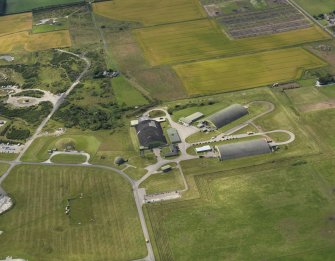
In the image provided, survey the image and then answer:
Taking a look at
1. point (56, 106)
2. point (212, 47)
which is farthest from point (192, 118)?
point (212, 47)

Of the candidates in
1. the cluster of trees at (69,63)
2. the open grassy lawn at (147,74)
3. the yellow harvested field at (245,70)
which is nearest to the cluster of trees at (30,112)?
the cluster of trees at (69,63)

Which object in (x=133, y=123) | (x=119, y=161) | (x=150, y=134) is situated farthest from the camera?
(x=133, y=123)

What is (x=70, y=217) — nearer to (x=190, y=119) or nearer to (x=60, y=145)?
(x=60, y=145)

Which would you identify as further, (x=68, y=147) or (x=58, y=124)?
(x=58, y=124)

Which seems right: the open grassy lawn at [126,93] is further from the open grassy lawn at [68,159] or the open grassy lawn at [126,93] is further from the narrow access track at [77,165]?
the open grassy lawn at [68,159]

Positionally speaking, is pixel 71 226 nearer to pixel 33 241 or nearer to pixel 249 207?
pixel 33 241

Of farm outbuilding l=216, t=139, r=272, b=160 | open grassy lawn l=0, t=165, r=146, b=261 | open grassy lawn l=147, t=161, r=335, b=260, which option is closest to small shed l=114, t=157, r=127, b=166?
open grassy lawn l=0, t=165, r=146, b=261

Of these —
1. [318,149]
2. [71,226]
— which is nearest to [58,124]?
[71,226]
